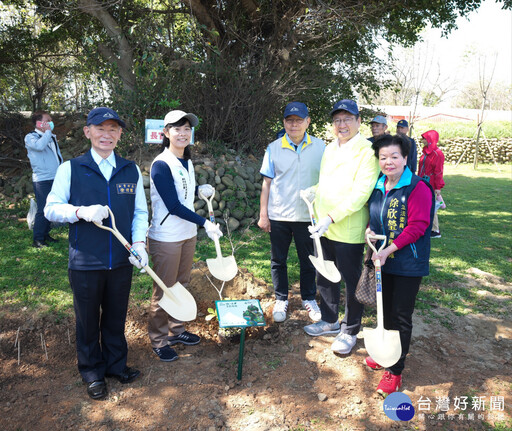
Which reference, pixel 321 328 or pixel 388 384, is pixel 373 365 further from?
pixel 321 328

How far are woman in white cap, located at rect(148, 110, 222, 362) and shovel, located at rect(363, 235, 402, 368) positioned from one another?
3.89 feet

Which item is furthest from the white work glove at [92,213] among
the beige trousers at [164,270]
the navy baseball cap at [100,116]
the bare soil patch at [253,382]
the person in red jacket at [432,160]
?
the person in red jacket at [432,160]

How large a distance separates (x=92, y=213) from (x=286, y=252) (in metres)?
1.98

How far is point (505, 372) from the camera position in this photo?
3141mm

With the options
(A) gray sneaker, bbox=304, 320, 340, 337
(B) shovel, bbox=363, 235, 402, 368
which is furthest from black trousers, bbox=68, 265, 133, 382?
(B) shovel, bbox=363, 235, 402, 368

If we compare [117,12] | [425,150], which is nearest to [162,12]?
[117,12]

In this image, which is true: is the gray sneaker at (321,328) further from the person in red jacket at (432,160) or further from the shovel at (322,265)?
the person in red jacket at (432,160)

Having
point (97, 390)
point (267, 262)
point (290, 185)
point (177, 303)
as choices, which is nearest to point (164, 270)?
point (177, 303)

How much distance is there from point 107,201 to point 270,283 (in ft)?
8.22

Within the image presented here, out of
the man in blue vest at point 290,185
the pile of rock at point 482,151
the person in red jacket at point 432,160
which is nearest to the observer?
the man in blue vest at point 290,185

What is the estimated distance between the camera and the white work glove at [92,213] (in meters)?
2.36

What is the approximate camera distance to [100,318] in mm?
2926

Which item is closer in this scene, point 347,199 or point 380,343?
point 380,343

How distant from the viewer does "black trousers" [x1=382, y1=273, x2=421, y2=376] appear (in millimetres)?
2682
